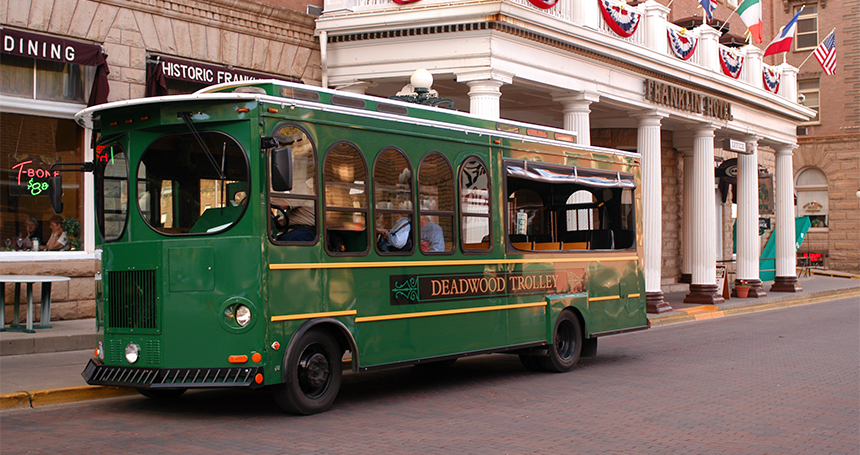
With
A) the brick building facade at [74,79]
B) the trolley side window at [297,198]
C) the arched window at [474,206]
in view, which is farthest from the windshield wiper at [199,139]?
the brick building facade at [74,79]

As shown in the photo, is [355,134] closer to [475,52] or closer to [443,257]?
[443,257]

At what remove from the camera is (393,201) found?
32.0ft

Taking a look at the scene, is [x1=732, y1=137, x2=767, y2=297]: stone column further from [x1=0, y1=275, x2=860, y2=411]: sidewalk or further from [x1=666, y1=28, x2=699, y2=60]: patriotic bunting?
[x1=0, y1=275, x2=860, y2=411]: sidewalk

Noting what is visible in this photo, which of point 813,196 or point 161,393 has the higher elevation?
point 813,196

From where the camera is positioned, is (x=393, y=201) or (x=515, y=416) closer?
(x=515, y=416)

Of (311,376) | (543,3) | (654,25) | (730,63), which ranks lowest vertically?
(311,376)

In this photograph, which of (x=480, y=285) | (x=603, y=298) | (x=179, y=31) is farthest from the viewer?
(x=179, y=31)

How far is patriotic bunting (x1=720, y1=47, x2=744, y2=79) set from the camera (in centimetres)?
2548

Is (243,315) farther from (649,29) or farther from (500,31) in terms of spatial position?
(649,29)

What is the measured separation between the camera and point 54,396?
9.19 m

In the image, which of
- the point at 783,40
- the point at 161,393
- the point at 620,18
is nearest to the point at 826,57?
the point at 783,40

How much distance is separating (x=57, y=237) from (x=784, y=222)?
24.5 m

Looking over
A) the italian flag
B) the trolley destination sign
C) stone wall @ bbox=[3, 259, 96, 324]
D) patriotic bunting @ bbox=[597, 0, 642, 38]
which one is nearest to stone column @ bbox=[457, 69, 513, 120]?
patriotic bunting @ bbox=[597, 0, 642, 38]

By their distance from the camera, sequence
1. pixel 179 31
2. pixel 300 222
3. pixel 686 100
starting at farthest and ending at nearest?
pixel 686 100 < pixel 179 31 < pixel 300 222
